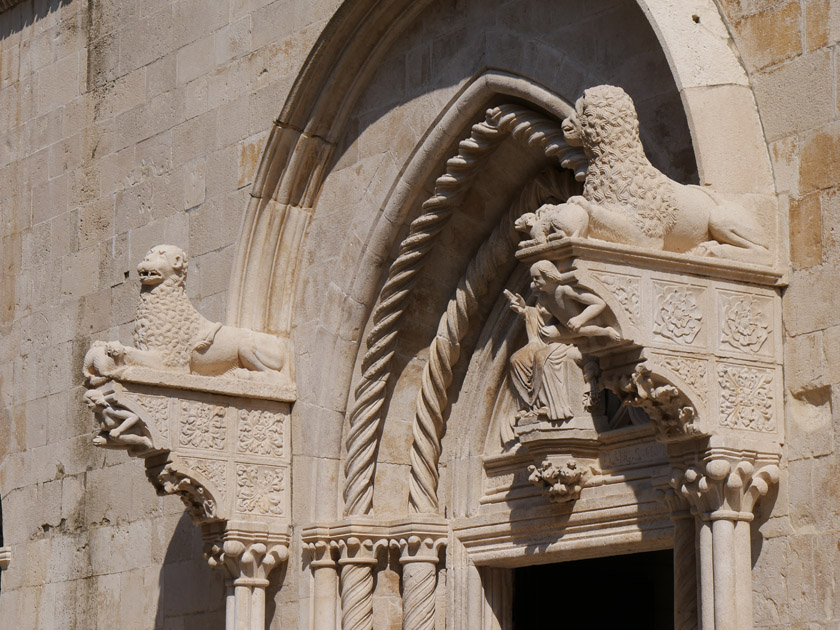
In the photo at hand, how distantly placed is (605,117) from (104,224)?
13.7 feet

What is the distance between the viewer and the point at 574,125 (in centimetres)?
575

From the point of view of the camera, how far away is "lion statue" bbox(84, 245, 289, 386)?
722cm

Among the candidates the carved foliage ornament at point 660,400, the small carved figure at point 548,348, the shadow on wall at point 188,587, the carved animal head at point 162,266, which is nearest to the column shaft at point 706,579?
the carved foliage ornament at point 660,400

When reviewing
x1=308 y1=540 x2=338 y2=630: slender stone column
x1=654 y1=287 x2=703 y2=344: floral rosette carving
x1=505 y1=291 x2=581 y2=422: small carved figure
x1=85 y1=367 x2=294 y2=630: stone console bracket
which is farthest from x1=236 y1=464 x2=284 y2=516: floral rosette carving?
x1=654 y1=287 x2=703 y2=344: floral rosette carving

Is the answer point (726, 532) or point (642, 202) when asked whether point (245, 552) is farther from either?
point (642, 202)

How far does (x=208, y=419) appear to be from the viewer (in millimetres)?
7492

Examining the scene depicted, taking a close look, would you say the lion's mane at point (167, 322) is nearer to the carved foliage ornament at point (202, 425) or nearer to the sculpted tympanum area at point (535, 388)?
the sculpted tympanum area at point (535, 388)

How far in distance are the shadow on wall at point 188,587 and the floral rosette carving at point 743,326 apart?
3261 mm

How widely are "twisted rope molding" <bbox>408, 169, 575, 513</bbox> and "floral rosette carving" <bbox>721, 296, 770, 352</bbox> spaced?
→ 187cm

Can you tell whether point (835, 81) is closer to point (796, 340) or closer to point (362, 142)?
point (796, 340)


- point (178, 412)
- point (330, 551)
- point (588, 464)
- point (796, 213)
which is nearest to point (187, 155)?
point (178, 412)

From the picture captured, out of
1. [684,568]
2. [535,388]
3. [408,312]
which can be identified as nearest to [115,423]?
[408,312]

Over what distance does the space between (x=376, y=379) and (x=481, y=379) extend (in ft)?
1.62

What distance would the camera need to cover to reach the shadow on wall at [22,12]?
9930 mm
